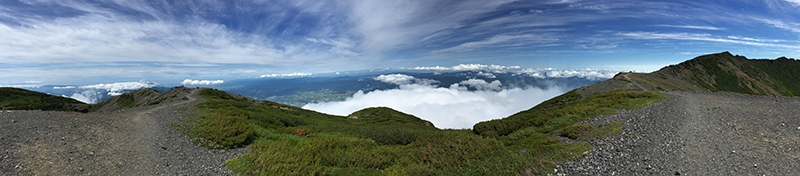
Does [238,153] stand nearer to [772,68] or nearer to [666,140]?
[666,140]

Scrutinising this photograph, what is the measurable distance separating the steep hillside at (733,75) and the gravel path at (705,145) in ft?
341

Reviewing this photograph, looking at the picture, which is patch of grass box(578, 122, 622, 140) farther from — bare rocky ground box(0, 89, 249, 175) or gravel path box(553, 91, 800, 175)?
bare rocky ground box(0, 89, 249, 175)

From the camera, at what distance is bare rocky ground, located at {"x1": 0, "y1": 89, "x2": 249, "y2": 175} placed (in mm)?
12625

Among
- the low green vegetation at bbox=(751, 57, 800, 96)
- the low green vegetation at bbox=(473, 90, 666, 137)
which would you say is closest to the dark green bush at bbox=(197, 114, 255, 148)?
the low green vegetation at bbox=(473, 90, 666, 137)

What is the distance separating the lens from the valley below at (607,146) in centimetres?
1095

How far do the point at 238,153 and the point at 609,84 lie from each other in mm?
100086

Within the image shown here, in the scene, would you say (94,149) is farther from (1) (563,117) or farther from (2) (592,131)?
(1) (563,117)

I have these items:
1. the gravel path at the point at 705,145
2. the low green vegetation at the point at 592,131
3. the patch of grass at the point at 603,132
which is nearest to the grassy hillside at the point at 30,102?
the low green vegetation at the point at 592,131

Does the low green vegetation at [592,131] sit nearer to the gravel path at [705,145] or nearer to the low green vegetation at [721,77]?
the gravel path at [705,145]

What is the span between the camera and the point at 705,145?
12672 mm

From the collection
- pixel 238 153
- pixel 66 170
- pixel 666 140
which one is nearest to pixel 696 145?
pixel 666 140

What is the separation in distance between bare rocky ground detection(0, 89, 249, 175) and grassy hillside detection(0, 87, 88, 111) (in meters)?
90.5

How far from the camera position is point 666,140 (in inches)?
540

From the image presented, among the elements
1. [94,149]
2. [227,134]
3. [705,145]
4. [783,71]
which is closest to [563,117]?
[705,145]
